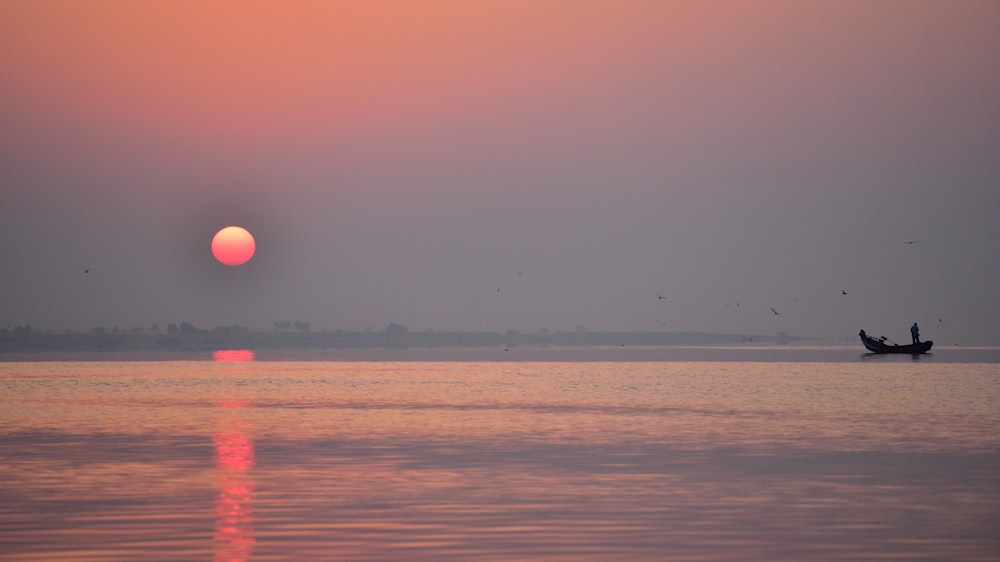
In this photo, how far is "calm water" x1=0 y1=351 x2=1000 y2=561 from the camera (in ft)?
62.7

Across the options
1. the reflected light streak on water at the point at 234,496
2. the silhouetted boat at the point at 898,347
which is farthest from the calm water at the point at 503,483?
the silhouetted boat at the point at 898,347

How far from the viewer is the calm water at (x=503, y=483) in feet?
62.7

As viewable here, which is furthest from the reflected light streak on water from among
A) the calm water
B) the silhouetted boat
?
the silhouetted boat

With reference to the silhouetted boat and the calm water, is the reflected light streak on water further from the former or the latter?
the silhouetted boat

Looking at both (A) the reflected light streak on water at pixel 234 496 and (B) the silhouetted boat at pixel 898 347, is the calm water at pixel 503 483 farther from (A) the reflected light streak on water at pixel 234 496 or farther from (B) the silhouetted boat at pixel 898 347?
(B) the silhouetted boat at pixel 898 347

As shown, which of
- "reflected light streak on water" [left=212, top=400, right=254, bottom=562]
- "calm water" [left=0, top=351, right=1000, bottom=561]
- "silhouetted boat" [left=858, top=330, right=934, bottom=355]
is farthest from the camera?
"silhouetted boat" [left=858, top=330, right=934, bottom=355]

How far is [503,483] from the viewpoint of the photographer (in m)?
26.2

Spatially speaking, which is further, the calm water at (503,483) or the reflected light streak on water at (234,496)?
the calm water at (503,483)

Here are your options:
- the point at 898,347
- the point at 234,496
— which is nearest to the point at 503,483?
the point at 234,496

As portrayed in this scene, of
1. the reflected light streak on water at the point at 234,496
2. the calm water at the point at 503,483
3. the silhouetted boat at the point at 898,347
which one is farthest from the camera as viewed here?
the silhouetted boat at the point at 898,347

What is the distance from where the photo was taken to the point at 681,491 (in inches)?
986

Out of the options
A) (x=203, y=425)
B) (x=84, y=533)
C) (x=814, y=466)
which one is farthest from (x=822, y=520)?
(x=203, y=425)

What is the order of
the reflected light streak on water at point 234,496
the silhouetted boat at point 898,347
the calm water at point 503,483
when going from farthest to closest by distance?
1. the silhouetted boat at point 898,347
2. the calm water at point 503,483
3. the reflected light streak on water at point 234,496

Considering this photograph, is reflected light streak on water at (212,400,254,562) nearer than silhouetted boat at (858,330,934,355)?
Yes
